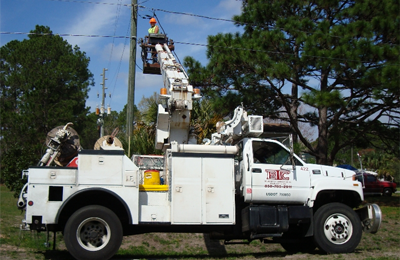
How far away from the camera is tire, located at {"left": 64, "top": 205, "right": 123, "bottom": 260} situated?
7.95m

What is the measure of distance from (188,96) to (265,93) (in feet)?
26.4

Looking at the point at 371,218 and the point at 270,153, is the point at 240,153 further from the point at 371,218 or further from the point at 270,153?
the point at 371,218

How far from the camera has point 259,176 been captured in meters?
8.98

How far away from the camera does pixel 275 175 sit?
9.07 m

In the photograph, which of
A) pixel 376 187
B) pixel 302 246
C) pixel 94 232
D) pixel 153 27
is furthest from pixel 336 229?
pixel 376 187

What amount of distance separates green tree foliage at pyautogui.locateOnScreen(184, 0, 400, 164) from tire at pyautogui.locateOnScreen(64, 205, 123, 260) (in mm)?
9298

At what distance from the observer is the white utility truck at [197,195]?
26.4 feet

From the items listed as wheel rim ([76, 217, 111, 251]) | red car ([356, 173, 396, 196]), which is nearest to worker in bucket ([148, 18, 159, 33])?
wheel rim ([76, 217, 111, 251])

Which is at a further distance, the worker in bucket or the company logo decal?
the worker in bucket

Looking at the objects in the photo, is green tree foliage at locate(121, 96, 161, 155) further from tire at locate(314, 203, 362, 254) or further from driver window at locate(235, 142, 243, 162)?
tire at locate(314, 203, 362, 254)

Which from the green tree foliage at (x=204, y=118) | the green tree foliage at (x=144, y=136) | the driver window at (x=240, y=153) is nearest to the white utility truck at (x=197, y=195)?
the driver window at (x=240, y=153)

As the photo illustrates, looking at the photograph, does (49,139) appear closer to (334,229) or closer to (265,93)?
(334,229)

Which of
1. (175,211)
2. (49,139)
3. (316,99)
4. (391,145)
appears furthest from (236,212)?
(391,145)

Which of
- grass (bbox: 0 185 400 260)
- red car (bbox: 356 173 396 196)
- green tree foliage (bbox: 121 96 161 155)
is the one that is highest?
green tree foliage (bbox: 121 96 161 155)
